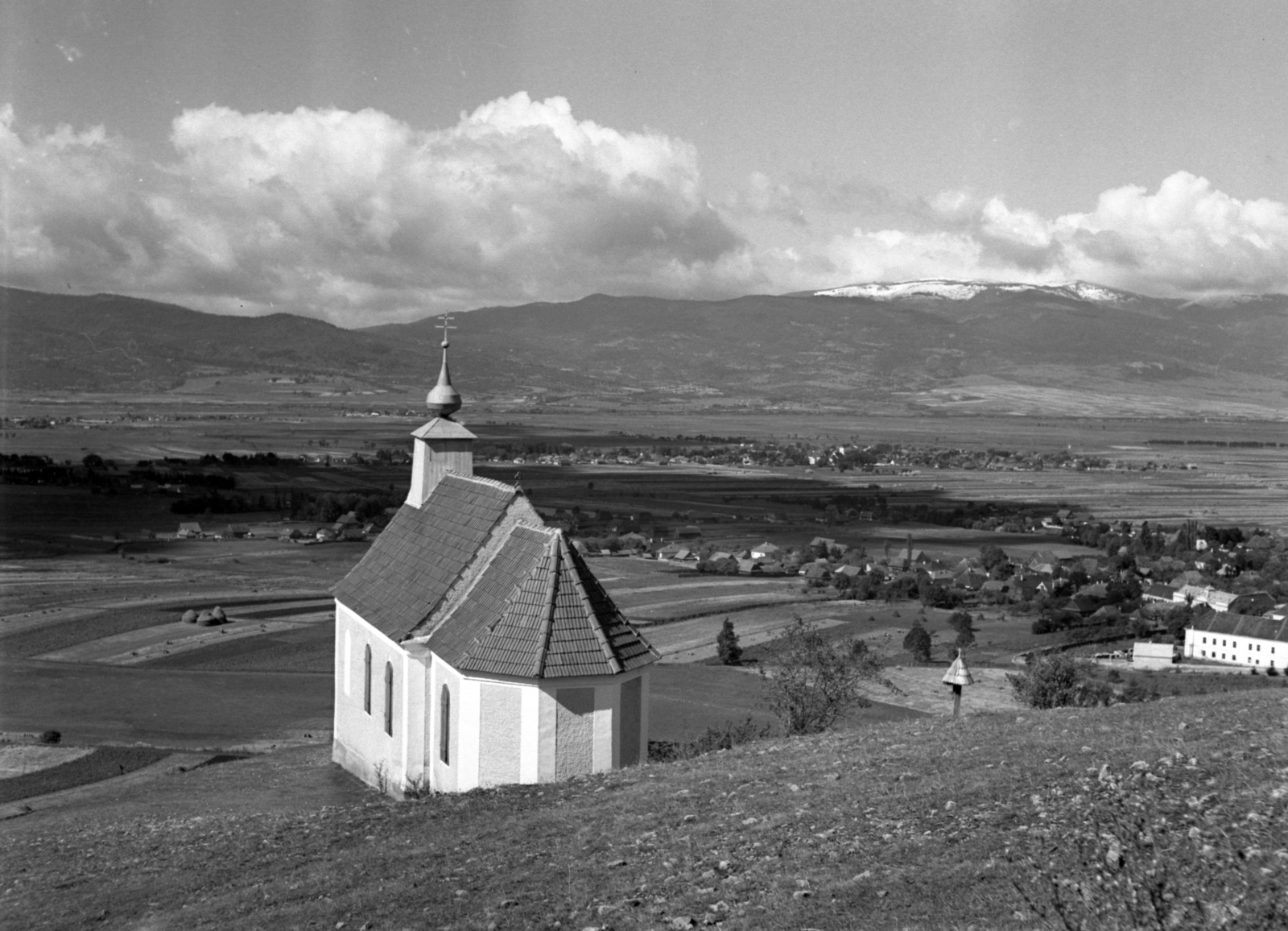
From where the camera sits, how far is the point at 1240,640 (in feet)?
195

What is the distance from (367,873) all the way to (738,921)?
5433 millimetres

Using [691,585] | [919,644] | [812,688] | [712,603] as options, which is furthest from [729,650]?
[812,688]

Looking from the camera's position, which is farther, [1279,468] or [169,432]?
[169,432]

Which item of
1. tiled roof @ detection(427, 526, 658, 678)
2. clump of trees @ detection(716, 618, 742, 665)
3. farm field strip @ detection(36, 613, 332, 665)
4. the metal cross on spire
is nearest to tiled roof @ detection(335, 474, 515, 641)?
tiled roof @ detection(427, 526, 658, 678)

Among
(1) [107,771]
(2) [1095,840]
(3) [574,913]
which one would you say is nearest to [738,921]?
(3) [574,913]

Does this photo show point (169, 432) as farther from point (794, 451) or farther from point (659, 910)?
point (659, 910)

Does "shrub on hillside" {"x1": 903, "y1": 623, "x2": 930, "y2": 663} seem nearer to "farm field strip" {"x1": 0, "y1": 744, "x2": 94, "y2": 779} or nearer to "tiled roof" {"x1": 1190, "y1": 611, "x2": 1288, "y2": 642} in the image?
"tiled roof" {"x1": 1190, "y1": 611, "x2": 1288, "y2": 642}

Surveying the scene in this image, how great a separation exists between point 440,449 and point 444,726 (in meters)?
9.37

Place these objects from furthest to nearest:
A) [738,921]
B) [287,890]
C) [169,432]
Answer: [169,432]
[287,890]
[738,921]

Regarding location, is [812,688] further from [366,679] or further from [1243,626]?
[1243,626]

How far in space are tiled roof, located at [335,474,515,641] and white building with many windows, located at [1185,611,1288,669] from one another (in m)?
44.1

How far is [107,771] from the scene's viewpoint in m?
32.3

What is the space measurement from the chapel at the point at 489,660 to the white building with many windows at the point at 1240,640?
146ft

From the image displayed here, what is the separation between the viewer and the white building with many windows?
5816cm
